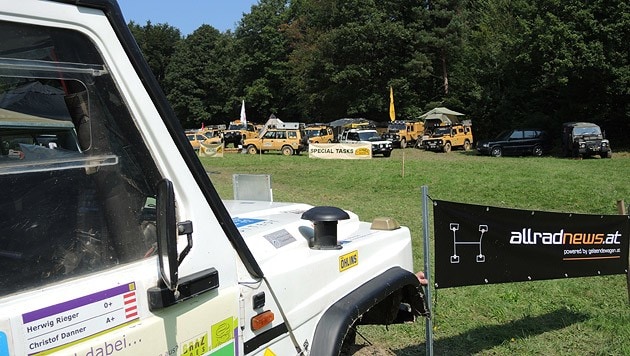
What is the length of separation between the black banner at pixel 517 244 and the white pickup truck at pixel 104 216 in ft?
7.29

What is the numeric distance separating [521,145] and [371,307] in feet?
108

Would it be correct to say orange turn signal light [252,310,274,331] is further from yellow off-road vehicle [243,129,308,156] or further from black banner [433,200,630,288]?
yellow off-road vehicle [243,129,308,156]

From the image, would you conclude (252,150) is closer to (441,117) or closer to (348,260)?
(441,117)

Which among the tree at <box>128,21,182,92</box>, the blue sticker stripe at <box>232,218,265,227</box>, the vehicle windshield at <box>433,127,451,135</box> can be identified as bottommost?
the vehicle windshield at <box>433,127,451,135</box>

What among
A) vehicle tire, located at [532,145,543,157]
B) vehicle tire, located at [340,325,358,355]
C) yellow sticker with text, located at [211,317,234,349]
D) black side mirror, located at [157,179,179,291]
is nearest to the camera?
black side mirror, located at [157,179,179,291]

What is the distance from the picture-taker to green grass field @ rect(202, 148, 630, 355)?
16.0 feet

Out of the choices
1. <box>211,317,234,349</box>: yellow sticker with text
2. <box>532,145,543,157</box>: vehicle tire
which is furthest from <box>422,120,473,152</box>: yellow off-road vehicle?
<box>211,317,234,349</box>: yellow sticker with text

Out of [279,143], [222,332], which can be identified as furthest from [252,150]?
[222,332]

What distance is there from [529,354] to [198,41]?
78501mm

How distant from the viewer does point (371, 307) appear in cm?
264

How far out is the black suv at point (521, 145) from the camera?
3328 centimetres

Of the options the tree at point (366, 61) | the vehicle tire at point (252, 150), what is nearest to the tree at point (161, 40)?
the tree at point (366, 61)

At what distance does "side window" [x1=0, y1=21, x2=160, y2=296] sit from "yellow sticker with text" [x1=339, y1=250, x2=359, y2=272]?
3.47 ft

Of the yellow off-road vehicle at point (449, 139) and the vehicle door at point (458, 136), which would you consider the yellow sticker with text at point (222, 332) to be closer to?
the yellow off-road vehicle at point (449, 139)
